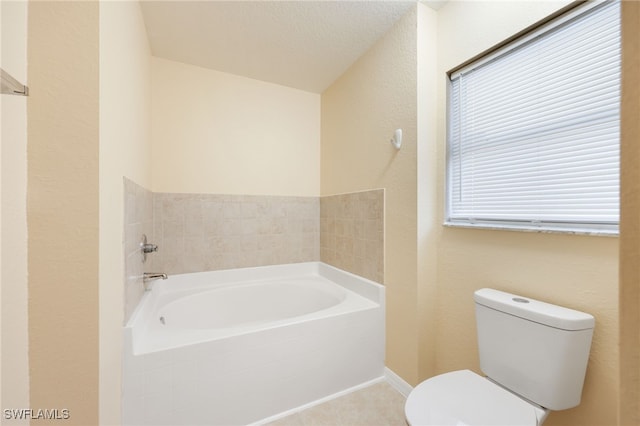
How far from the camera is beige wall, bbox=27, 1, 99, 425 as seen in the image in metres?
0.88

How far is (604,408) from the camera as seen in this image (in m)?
0.99

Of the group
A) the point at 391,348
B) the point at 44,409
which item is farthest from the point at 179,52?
the point at 391,348

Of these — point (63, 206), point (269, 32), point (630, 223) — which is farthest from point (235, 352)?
point (269, 32)

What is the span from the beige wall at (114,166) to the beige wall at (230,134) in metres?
0.71

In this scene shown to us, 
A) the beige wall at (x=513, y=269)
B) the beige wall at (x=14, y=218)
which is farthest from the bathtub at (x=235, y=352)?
the beige wall at (x=513, y=269)

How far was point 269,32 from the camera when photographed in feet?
5.91

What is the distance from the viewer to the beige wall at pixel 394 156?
63.9 inches

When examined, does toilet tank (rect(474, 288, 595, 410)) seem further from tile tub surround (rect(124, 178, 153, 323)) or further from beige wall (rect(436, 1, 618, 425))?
tile tub surround (rect(124, 178, 153, 323))

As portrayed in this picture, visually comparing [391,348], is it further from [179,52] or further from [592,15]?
[179,52]

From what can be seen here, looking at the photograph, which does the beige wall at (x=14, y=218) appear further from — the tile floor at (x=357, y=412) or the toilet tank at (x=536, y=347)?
the toilet tank at (x=536, y=347)

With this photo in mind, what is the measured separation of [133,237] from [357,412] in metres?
1.61

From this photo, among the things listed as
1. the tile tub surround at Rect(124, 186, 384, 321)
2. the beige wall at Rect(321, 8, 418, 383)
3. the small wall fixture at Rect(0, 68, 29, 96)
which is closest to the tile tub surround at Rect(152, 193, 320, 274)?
the tile tub surround at Rect(124, 186, 384, 321)

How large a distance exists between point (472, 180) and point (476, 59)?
2.16 feet

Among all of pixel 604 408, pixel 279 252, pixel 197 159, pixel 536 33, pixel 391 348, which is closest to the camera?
pixel 604 408
